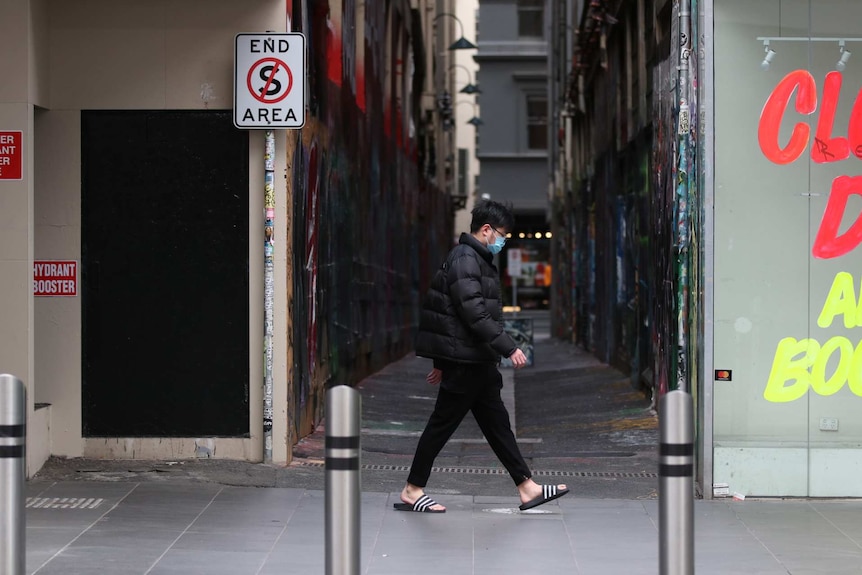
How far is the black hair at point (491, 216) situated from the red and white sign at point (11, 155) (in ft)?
10.6

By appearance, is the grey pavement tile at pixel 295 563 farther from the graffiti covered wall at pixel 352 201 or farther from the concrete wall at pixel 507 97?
the concrete wall at pixel 507 97

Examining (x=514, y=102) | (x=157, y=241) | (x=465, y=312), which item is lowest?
(x=465, y=312)

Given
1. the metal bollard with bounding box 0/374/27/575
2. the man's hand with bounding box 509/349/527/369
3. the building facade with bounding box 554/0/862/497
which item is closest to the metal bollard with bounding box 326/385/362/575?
the metal bollard with bounding box 0/374/27/575

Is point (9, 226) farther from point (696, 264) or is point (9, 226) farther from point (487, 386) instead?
point (696, 264)

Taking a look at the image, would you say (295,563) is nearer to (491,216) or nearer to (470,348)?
(470,348)

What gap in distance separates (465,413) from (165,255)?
2875 mm

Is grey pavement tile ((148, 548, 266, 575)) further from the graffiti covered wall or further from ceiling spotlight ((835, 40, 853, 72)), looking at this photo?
ceiling spotlight ((835, 40, 853, 72))

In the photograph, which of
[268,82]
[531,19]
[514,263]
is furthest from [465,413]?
[531,19]

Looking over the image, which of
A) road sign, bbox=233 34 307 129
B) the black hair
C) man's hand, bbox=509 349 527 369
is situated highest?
road sign, bbox=233 34 307 129

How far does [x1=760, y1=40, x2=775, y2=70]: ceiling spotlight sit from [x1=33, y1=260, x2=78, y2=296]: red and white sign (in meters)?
5.12

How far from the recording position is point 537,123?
1977 inches

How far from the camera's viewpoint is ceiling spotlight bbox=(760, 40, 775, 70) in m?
8.71

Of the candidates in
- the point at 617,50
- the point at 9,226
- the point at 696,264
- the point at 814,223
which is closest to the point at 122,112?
the point at 9,226

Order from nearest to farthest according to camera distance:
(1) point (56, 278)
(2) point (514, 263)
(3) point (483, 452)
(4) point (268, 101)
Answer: (4) point (268, 101)
(1) point (56, 278)
(3) point (483, 452)
(2) point (514, 263)
